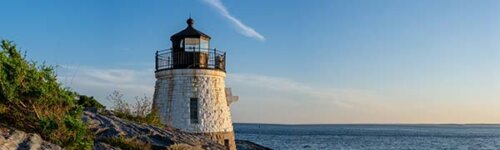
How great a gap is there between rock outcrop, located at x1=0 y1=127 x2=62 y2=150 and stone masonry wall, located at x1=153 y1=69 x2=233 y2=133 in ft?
43.2

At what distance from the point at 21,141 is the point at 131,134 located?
256 centimetres

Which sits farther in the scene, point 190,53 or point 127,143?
point 190,53

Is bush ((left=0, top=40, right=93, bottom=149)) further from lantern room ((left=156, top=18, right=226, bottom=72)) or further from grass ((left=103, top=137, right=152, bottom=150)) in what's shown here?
lantern room ((left=156, top=18, right=226, bottom=72))

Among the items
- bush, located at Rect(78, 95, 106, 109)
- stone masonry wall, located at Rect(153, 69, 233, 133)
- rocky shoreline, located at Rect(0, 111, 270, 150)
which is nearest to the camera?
rocky shoreline, located at Rect(0, 111, 270, 150)

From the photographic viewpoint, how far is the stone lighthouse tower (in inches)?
794

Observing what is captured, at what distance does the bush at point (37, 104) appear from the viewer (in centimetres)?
722

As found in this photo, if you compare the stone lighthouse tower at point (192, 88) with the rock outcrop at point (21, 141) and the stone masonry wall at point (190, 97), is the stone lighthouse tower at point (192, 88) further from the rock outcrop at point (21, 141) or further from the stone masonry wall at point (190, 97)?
the rock outcrop at point (21, 141)

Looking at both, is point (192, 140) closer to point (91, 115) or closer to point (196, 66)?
point (91, 115)

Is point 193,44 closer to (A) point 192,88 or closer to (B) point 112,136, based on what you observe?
(A) point 192,88

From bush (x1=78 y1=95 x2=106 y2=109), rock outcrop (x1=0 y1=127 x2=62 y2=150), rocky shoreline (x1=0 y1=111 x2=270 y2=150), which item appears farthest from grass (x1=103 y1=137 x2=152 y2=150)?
bush (x1=78 y1=95 x2=106 y2=109)

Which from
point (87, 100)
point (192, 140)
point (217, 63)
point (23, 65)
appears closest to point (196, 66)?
point (217, 63)

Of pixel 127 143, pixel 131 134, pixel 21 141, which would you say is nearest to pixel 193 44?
pixel 131 134

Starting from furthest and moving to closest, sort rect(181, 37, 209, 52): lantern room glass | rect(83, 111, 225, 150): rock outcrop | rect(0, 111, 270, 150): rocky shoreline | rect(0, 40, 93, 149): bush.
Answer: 1. rect(181, 37, 209, 52): lantern room glass
2. rect(83, 111, 225, 150): rock outcrop
3. rect(0, 40, 93, 149): bush
4. rect(0, 111, 270, 150): rocky shoreline

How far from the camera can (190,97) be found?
20172 mm
